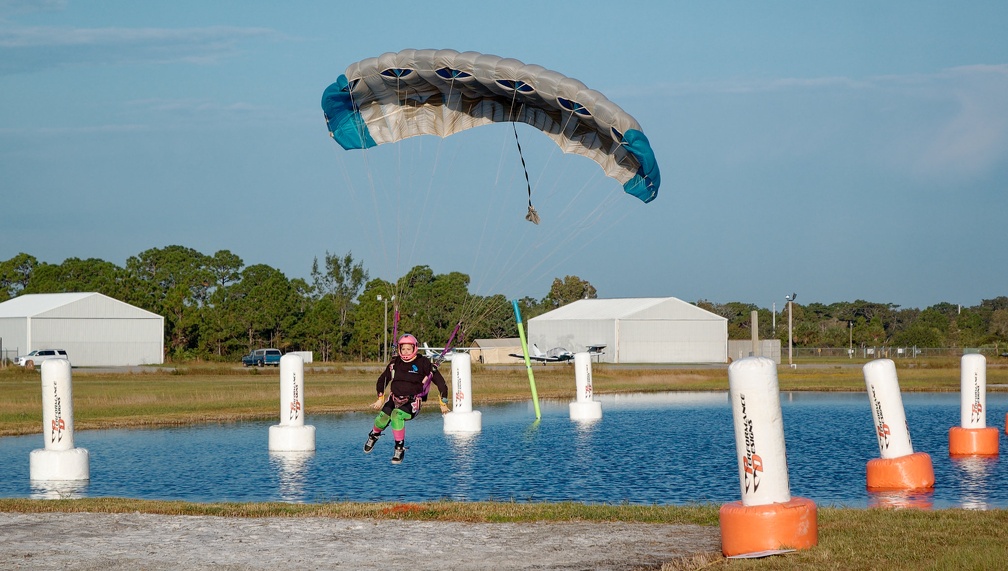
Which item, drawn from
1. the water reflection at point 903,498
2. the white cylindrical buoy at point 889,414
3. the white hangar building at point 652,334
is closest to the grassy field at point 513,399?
the water reflection at point 903,498

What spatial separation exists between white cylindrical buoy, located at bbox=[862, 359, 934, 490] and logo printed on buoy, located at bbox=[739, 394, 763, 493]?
8.42 meters

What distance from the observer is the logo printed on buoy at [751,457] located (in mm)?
10992

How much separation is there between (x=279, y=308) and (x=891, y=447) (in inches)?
3491

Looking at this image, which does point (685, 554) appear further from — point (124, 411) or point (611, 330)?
point (611, 330)

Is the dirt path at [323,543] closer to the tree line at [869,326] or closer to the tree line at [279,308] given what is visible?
the tree line at [279,308]

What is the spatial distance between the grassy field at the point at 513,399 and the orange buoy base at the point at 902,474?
429 cm

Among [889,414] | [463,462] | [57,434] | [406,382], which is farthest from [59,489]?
[889,414]

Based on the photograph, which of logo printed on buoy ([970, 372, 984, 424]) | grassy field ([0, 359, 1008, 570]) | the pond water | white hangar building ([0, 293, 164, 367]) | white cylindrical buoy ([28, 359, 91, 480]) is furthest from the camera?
white hangar building ([0, 293, 164, 367])

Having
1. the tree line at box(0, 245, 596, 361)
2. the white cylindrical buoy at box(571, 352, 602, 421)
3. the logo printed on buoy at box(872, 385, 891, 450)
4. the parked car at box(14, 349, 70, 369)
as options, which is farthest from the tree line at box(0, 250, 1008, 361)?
the logo printed on buoy at box(872, 385, 891, 450)

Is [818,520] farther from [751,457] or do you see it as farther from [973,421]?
[973,421]

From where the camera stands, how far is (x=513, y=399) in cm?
4541

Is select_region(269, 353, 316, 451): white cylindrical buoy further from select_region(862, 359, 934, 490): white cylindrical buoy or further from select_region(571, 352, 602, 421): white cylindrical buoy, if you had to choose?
select_region(862, 359, 934, 490): white cylindrical buoy

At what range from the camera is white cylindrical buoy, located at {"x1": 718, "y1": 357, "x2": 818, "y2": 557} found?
1079 cm

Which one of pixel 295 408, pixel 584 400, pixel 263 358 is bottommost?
pixel 584 400
